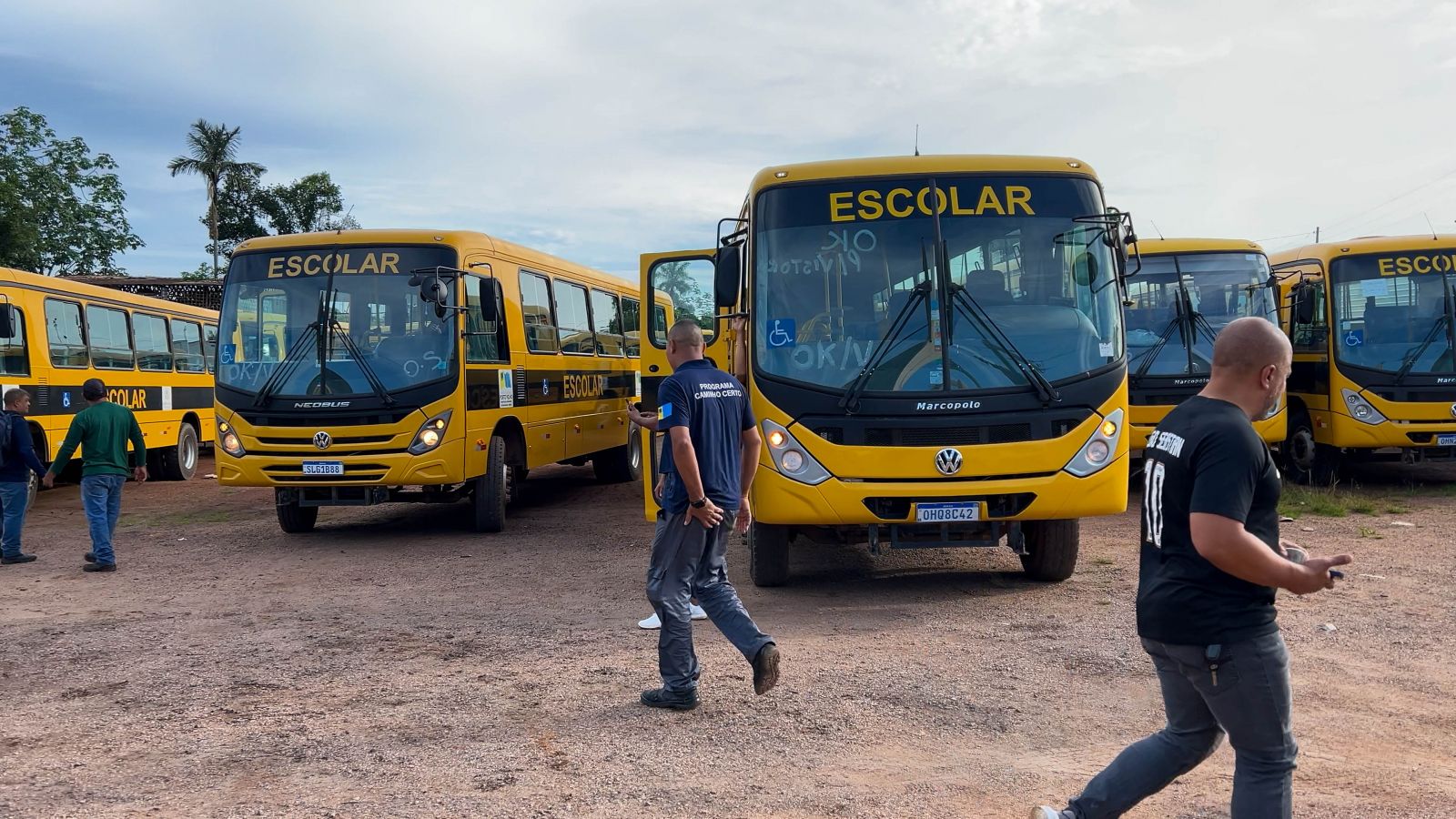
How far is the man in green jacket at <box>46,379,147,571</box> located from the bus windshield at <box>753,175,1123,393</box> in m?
5.85

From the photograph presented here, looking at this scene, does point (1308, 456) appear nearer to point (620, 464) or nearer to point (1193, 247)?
point (1193, 247)

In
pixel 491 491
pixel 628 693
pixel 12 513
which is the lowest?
pixel 628 693

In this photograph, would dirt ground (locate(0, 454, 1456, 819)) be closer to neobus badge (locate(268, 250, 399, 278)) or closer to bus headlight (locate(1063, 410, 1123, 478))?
bus headlight (locate(1063, 410, 1123, 478))

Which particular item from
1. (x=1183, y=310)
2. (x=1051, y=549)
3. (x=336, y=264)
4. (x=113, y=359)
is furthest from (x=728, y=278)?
(x=113, y=359)

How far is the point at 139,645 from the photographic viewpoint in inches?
276

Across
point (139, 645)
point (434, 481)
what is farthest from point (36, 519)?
point (139, 645)

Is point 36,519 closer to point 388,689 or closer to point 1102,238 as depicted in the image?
point 388,689

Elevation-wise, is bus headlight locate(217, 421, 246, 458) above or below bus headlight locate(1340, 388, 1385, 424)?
above

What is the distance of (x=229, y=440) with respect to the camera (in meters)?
10.8

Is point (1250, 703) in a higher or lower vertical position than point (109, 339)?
lower

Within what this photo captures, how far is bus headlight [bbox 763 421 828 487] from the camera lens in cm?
741

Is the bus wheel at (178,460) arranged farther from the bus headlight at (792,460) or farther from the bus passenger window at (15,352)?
the bus headlight at (792,460)

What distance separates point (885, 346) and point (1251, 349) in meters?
4.52

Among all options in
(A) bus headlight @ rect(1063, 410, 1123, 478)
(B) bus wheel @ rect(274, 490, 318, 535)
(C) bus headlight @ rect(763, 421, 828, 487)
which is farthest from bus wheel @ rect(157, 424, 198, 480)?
(A) bus headlight @ rect(1063, 410, 1123, 478)
